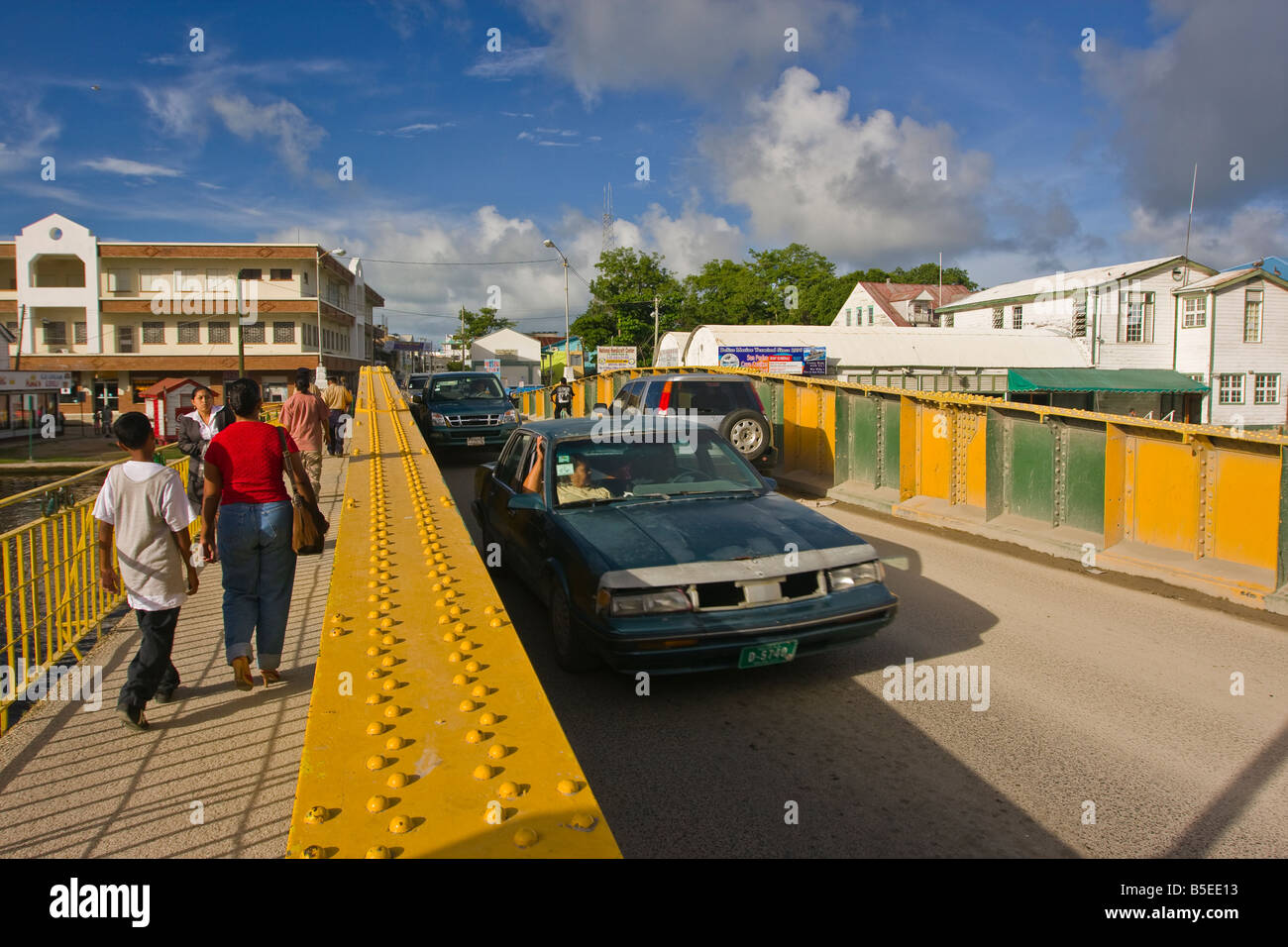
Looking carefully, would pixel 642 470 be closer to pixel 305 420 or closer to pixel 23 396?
pixel 305 420

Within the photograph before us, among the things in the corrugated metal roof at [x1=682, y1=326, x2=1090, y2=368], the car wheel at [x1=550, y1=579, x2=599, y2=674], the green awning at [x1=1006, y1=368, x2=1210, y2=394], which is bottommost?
the car wheel at [x1=550, y1=579, x2=599, y2=674]

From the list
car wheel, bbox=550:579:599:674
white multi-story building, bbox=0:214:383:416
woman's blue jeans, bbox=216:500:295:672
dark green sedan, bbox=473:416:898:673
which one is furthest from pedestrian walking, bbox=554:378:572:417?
white multi-story building, bbox=0:214:383:416

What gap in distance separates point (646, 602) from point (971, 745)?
70.4 inches

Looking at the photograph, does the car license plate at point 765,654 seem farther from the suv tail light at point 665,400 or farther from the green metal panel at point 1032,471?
the suv tail light at point 665,400

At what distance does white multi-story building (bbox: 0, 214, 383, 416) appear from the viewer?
52219 millimetres

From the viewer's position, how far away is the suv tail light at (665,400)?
1337 centimetres

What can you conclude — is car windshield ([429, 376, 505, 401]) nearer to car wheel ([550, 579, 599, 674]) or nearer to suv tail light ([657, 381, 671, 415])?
suv tail light ([657, 381, 671, 415])

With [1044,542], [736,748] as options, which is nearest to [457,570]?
[736,748]

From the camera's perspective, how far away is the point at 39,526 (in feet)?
18.9

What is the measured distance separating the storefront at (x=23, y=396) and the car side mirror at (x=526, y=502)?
42.1m
